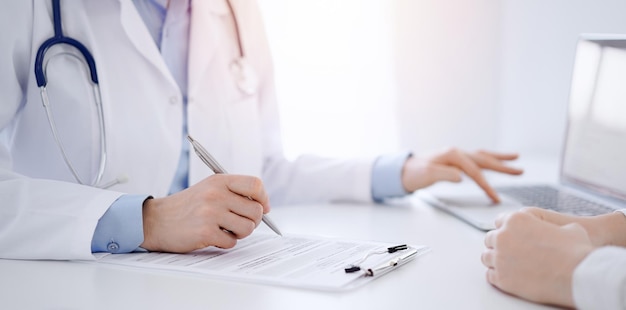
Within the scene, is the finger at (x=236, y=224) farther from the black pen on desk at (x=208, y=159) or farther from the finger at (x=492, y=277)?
the finger at (x=492, y=277)

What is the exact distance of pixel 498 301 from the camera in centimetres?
80

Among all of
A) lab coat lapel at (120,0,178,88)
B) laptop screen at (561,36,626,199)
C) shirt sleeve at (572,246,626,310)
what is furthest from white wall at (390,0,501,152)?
shirt sleeve at (572,246,626,310)

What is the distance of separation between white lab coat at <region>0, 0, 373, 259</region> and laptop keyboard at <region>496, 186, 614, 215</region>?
32 centimetres

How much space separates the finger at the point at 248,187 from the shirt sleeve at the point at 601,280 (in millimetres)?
448

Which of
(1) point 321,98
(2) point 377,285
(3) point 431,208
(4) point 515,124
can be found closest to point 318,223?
(3) point 431,208

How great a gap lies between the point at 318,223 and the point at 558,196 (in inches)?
21.1

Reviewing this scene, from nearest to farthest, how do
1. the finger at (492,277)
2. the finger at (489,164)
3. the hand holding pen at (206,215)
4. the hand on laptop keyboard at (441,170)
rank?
1. the finger at (492,277)
2. the hand holding pen at (206,215)
3. the hand on laptop keyboard at (441,170)
4. the finger at (489,164)

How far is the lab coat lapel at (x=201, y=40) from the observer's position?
4.67 ft

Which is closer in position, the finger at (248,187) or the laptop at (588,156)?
the finger at (248,187)

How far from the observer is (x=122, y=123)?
129cm

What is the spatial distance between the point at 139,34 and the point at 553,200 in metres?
0.86

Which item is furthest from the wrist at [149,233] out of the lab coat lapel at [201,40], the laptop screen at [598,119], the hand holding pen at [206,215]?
the laptop screen at [598,119]

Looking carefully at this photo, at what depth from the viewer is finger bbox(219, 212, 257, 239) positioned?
1003mm

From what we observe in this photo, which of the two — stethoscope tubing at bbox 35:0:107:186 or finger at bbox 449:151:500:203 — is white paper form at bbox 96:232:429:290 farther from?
finger at bbox 449:151:500:203
